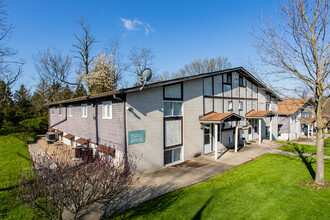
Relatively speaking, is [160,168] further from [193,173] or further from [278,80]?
[278,80]

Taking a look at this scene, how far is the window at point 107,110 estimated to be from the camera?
10156 mm

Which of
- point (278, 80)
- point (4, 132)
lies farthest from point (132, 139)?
point (4, 132)

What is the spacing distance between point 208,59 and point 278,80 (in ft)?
98.9

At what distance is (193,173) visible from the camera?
9711 mm

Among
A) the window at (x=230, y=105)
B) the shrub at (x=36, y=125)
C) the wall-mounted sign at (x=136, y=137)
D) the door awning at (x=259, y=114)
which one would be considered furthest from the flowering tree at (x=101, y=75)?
the door awning at (x=259, y=114)

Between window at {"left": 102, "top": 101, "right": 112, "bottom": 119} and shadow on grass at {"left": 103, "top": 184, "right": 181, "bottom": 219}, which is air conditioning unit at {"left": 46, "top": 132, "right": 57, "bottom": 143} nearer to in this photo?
window at {"left": 102, "top": 101, "right": 112, "bottom": 119}

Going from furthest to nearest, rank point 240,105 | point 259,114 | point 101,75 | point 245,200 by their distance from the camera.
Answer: point 101,75
point 240,105
point 259,114
point 245,200

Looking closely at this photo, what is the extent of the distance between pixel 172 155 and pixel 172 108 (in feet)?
9.65

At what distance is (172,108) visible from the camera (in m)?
11.4

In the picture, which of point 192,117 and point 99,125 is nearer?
point 99,125

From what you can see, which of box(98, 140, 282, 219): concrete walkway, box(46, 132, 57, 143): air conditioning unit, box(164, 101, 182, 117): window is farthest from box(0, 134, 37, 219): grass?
box(164, 101, 182, 117): window

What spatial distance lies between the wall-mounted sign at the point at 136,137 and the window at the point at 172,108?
2078 millimetres

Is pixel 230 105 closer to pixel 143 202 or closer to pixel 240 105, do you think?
pixel 240 105

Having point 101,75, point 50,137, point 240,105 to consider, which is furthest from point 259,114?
point 101,75
